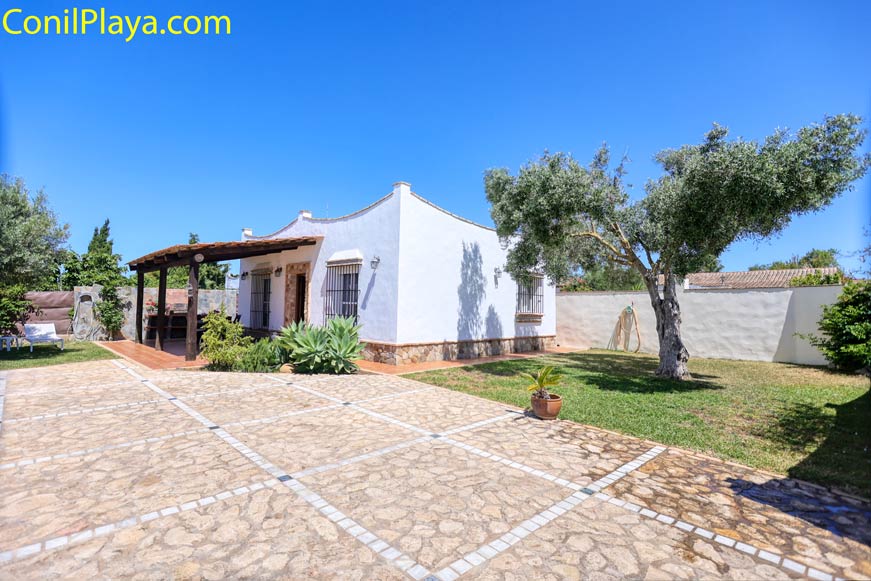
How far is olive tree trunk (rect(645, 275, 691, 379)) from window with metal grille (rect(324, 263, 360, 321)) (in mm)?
8093

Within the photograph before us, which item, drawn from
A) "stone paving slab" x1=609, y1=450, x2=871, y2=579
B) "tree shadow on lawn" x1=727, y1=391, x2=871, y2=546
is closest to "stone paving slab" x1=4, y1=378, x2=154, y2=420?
"stone paving slab" x1=609, y1=450, x2=871, y2=579

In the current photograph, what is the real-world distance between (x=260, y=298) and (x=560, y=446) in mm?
14235

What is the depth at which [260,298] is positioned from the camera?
52.9ft

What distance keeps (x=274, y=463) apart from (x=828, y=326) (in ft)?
45.3

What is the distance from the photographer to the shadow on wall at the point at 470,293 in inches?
488

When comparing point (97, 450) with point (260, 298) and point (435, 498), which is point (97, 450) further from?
point (260, 298)

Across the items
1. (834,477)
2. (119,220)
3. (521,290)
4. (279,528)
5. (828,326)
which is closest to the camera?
(279,528)

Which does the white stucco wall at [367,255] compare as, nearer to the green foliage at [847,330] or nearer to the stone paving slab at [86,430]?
the stone paving slab at [86,430]

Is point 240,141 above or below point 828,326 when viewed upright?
above

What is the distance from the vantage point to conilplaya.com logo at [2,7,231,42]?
573cm

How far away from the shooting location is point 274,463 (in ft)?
13.7

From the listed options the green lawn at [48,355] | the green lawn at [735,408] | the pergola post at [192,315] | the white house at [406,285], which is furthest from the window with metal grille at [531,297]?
the green lawn at [48,355]

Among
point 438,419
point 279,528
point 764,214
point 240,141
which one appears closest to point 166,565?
point 279,528

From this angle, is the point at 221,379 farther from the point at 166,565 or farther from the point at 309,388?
the point at 166,565
